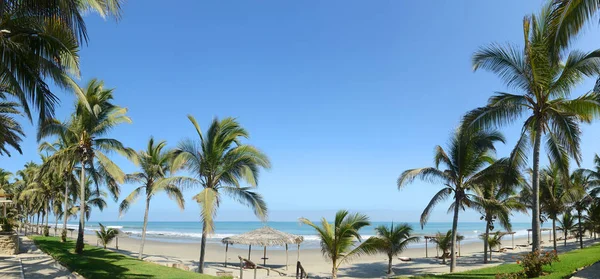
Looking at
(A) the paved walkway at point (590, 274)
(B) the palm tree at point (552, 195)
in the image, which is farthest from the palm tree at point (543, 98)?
(B) the palm tree at point (552, 195)

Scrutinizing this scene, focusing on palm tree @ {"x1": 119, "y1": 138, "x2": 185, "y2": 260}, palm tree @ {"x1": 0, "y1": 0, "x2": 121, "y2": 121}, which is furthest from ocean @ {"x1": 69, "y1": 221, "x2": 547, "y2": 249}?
palm tree @ {"x1": 0, "y1": 0, "x2": 121, "y2": 121}

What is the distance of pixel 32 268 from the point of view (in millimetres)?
10906

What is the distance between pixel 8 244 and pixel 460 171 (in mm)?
17980

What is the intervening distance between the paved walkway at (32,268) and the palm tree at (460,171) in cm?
1198

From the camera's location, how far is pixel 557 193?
79.9 ft

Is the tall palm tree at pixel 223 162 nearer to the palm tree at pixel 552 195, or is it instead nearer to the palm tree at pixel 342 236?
the palm tree at pixel 342 236

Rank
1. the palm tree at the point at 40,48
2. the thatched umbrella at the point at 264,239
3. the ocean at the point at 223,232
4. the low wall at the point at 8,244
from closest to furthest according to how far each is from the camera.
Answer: the palm tree at the point at 40,48
the low wall at the point at 8,244
the thatched umbrella at the point at 264,239
the ocean at the point at 223,232

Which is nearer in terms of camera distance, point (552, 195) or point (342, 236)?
point (342, 236)

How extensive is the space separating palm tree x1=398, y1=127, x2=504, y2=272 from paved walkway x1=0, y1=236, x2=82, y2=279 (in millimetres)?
11975

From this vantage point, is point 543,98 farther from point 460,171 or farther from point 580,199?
point 580,199

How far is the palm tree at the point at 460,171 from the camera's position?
46.6 ft

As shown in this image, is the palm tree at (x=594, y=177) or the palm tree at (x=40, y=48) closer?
the palm tree at (x=40, y=48)

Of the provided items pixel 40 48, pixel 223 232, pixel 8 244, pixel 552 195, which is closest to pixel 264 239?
pixel 8 244

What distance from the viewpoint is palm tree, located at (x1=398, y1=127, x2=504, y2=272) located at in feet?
46.6
